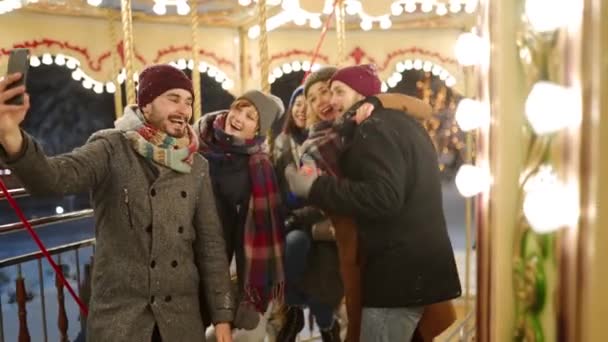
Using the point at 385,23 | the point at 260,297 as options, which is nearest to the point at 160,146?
the point at 260,297

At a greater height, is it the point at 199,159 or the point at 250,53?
the point at 250,53

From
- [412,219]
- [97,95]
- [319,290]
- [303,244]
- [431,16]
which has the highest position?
[431,16]

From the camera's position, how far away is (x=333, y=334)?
285cm

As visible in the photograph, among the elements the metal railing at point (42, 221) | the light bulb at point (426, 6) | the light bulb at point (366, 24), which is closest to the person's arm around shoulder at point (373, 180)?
the metal railing at point (42, 221)

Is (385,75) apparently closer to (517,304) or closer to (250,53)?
(250,53)

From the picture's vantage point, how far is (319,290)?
7.88 ft

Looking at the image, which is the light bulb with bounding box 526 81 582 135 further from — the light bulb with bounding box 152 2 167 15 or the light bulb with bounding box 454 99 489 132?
the light bulb with bounding box 152 2 167 15

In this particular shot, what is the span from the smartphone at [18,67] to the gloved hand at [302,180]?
93 centimetres

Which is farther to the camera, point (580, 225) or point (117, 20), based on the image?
point (117, 20)

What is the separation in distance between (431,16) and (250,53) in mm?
1713

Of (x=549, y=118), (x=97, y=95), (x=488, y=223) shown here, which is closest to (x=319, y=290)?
(x=488, y=223)

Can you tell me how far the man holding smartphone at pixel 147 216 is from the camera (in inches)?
66.7

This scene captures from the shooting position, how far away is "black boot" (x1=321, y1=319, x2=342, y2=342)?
281cm

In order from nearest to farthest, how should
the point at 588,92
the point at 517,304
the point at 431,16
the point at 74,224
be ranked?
the point at 588,92
the point at 517,304
the point at 431,16
the point at 74,224
